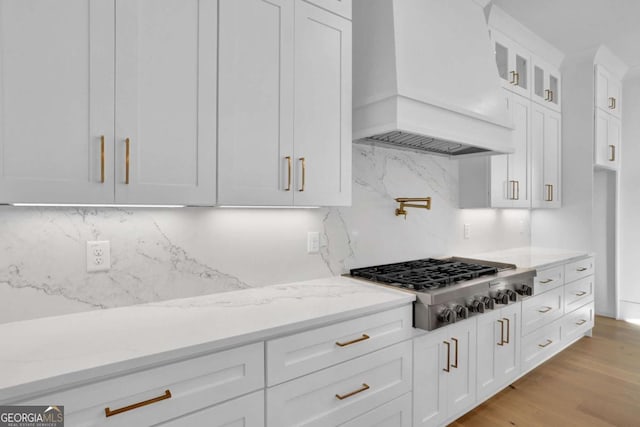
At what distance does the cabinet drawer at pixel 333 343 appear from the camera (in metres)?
1.29

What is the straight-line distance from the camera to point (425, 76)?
1.92 meters

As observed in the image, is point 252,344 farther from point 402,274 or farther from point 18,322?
point 402,274

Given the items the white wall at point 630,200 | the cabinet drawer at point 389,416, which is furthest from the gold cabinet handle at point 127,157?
the white wall at point 630,200

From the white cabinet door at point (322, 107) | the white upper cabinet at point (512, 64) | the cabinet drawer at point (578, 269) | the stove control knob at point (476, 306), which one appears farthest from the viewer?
the cabinet drawer at point (578, 269)

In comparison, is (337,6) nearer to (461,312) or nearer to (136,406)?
(461,312)

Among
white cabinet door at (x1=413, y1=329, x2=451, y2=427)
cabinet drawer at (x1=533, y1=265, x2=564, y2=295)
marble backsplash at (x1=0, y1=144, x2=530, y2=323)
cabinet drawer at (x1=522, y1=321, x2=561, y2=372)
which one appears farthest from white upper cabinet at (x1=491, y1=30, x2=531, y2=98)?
white cabinet door at (x1=413, y1=329, x2=451, y2=427)

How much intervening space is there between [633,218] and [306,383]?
465cm

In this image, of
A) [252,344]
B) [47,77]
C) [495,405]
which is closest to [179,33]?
[47,77]

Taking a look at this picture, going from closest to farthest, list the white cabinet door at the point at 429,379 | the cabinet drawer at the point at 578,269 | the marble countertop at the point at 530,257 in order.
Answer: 1. the white cabinet door at the point at 429,379
2. the marble countertop at the point at 530,257
3. the cabinet drawer at the point at 578,269

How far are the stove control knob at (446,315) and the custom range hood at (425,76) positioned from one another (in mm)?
942

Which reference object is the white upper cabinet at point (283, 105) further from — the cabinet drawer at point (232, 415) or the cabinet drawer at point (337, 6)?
the cabinet drawer at point (232, 415)

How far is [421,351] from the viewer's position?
1.76 m

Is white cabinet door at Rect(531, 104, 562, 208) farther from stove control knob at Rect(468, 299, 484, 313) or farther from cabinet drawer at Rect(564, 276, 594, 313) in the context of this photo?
stove control knob at Rect(468, 299, 484, 313)

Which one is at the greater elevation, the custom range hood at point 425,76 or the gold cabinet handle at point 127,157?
the custom range hood at point 425,76
